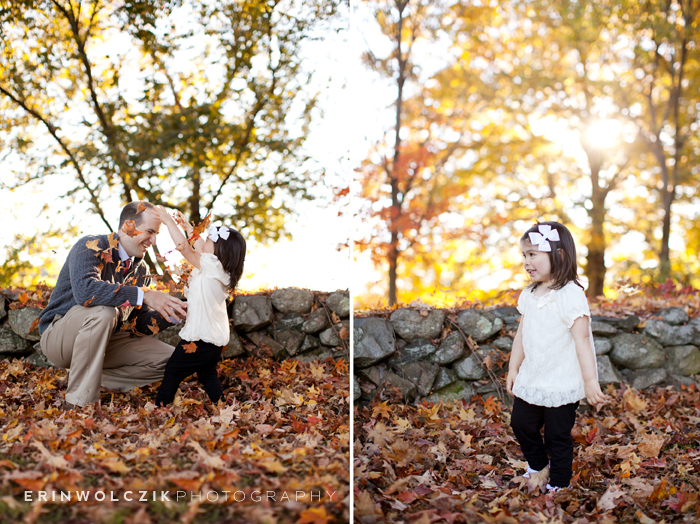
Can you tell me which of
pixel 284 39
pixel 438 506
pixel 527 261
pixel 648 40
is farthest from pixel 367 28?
pixel 438 506

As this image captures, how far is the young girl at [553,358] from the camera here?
222cm

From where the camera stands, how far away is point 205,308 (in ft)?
8.81

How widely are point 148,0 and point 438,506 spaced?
3969mm

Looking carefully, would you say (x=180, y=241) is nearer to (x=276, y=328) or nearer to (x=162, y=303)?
(x=162, y=303)

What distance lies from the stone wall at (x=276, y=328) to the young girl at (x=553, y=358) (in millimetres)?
1393

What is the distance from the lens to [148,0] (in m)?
3.73

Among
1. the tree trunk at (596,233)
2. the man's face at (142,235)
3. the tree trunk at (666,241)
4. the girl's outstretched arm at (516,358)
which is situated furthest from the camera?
the tree trunk at (596,233)

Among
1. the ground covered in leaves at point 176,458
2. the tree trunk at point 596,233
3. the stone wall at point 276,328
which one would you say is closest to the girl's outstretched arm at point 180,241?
the stone wall at point 276,328

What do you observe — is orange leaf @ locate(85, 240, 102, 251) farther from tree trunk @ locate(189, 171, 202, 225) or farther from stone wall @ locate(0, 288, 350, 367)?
tree trunk @ locate(189, 171, 202, 225)

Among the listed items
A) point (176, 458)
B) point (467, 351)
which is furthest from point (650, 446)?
point (176, 458)

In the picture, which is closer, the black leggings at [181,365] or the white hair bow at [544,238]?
the white hair bow at [544,238]

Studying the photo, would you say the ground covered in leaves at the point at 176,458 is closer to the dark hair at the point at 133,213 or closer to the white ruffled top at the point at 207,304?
the white ruffled top at the point at 207,304

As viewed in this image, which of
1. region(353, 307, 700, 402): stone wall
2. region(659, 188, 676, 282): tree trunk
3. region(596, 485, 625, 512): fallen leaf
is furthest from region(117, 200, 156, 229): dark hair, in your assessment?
region(659, 188, 676, 282): tree trunk

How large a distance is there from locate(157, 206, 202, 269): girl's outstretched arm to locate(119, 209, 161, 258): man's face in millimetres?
132
